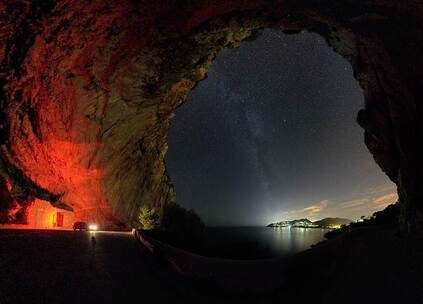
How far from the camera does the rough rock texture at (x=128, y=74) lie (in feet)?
45.3

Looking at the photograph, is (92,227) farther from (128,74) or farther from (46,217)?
(128,74)

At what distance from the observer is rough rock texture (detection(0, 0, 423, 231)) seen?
13797mm

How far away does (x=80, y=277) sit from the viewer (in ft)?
30.7

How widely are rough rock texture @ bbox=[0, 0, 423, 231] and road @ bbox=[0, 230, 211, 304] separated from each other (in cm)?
870

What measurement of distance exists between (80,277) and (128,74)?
54.5 feet

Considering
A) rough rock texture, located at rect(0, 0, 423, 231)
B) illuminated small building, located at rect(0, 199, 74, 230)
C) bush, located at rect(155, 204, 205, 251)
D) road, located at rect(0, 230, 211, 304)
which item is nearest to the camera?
road, located at rect(0, 230, 211, 304)

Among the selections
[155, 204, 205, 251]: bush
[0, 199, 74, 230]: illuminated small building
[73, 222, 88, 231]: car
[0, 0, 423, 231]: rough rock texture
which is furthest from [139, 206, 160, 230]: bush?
[73, 222, 88, 231]: car

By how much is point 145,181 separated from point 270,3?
28.7 meters

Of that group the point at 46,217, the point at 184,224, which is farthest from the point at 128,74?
the point at 184,224

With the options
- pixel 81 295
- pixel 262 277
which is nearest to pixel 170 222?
pixel 262 277

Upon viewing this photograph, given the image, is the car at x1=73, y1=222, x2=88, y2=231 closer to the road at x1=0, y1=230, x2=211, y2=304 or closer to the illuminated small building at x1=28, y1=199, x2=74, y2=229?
the illuminated small building at x1=28, y1=199, x2=74, y2=229

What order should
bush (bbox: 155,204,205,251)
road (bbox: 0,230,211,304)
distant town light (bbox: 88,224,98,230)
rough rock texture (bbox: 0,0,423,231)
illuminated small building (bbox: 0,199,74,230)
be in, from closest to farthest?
road (bbox: 0,230,211,304)
rough rock texture (bbox: 0,0,423,231)
illuminated small building (bbox: 0,199,74,230)
distant town light (bbox: 88,224,98,230)
bush (bbox: 155,204,205,251)

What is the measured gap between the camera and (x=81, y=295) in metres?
8.01

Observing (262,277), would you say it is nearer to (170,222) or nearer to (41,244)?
(41,244)
